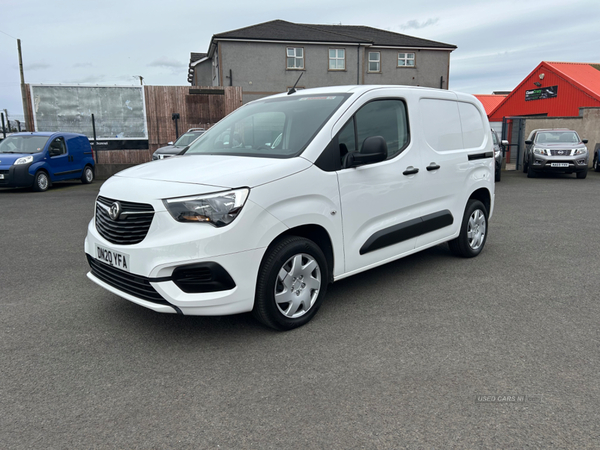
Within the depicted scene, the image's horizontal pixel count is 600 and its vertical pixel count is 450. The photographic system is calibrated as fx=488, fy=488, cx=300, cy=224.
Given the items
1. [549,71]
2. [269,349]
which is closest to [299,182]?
[269,349]

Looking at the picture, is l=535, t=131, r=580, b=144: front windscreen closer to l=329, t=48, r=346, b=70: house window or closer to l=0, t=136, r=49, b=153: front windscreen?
l=0, t=136, r=49, b=153: front windscreen

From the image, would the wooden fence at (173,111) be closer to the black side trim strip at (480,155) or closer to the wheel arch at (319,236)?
the black side trim strip at (480,155)

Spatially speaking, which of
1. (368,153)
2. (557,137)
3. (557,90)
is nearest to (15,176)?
(368,153)

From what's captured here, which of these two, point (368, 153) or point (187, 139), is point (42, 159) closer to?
point (187, 139)

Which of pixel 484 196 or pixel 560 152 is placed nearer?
pixel 484 196

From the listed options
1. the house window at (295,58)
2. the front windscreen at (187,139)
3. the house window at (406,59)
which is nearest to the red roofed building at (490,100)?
the house window at (406,59)

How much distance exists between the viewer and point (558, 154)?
625 inches

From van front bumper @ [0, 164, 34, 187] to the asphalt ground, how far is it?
29.9 feet

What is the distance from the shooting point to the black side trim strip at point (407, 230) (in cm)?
425

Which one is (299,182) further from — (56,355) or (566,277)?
(566,277)

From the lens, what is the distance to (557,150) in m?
15.9

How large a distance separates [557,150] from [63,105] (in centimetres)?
2014

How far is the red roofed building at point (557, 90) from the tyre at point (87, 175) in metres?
25.0

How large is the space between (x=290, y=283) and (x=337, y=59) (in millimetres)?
32787
